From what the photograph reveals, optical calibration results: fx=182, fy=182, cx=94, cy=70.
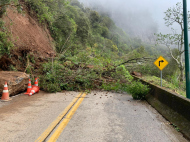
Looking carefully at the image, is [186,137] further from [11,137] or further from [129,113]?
[11,137]

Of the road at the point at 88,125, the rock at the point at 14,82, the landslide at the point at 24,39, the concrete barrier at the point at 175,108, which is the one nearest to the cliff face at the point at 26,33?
the landslide at the point at 24,39

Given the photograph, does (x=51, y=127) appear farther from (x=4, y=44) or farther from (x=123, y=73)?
(x=123, y=73)

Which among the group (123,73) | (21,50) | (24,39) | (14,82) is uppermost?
(24,39)

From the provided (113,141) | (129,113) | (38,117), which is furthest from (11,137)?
(129,113)

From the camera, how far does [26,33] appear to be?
49.9ft

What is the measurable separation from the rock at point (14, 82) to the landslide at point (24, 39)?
2626 millimetres

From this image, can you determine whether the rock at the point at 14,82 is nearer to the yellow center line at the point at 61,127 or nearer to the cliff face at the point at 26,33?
the cliff face at the point at 26,33

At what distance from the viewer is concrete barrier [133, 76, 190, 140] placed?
15.1 ft

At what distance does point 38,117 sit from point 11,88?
3657 mm

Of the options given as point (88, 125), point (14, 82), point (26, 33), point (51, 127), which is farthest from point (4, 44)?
point (88, 125)

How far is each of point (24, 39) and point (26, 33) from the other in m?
1.07

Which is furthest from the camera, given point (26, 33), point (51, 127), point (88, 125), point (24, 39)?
point (26, 33)

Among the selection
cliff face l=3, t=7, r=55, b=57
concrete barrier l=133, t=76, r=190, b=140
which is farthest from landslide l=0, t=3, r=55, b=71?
concrete barrier l=133, t=76, r=190, b=140

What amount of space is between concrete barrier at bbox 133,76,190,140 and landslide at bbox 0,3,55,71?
8920 mm
